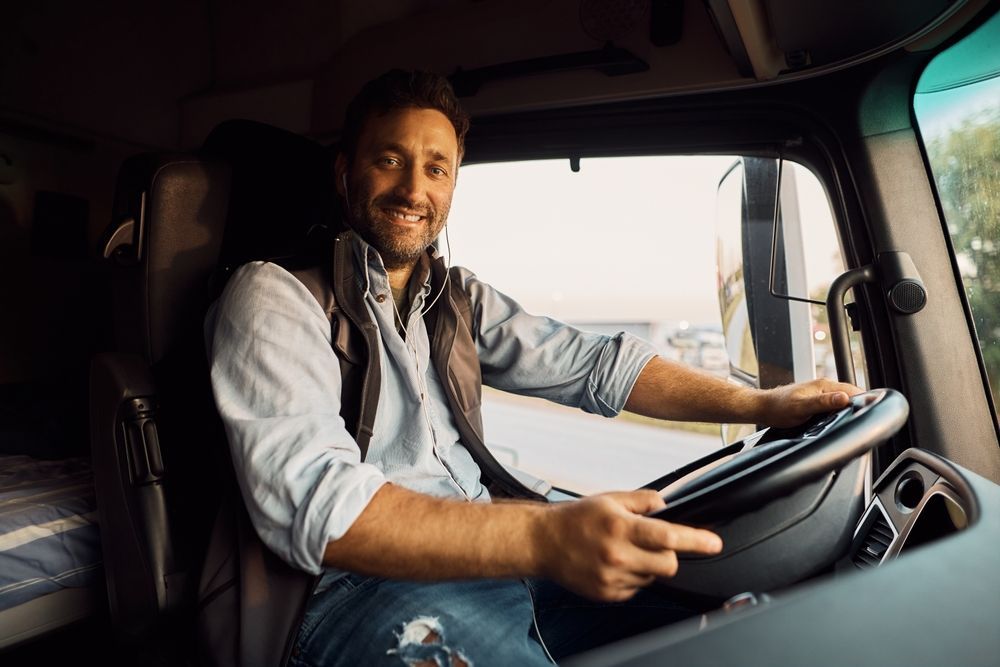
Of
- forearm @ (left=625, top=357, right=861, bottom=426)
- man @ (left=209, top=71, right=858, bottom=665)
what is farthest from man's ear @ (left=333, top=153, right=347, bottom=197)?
forearm @ (left=625, top=357, right=861, bottom=426)

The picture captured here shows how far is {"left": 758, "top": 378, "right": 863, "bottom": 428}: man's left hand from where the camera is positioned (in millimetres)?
1226

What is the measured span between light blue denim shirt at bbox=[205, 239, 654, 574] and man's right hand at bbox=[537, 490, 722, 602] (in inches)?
11.5

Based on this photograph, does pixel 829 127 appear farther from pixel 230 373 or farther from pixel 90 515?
pixel 90 515

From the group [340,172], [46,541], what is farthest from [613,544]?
[46,541]

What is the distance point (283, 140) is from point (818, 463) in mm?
1479

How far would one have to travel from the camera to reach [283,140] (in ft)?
5.61

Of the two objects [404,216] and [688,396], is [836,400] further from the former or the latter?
[404,216]

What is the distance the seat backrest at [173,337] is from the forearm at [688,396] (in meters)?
0.88

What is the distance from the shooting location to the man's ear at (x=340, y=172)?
5.56 feet

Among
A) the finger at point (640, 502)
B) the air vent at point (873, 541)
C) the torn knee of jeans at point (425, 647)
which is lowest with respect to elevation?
the torn knee of jeans at point (425, 647)

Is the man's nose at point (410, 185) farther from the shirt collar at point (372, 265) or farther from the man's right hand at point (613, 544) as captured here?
the man's right hand at point (613, 544)

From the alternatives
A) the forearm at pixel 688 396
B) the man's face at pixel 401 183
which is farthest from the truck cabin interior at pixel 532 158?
the forearm at pixel 688 396

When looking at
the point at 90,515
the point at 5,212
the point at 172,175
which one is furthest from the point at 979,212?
the point at 5,212

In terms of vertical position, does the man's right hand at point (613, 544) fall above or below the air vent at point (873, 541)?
above
